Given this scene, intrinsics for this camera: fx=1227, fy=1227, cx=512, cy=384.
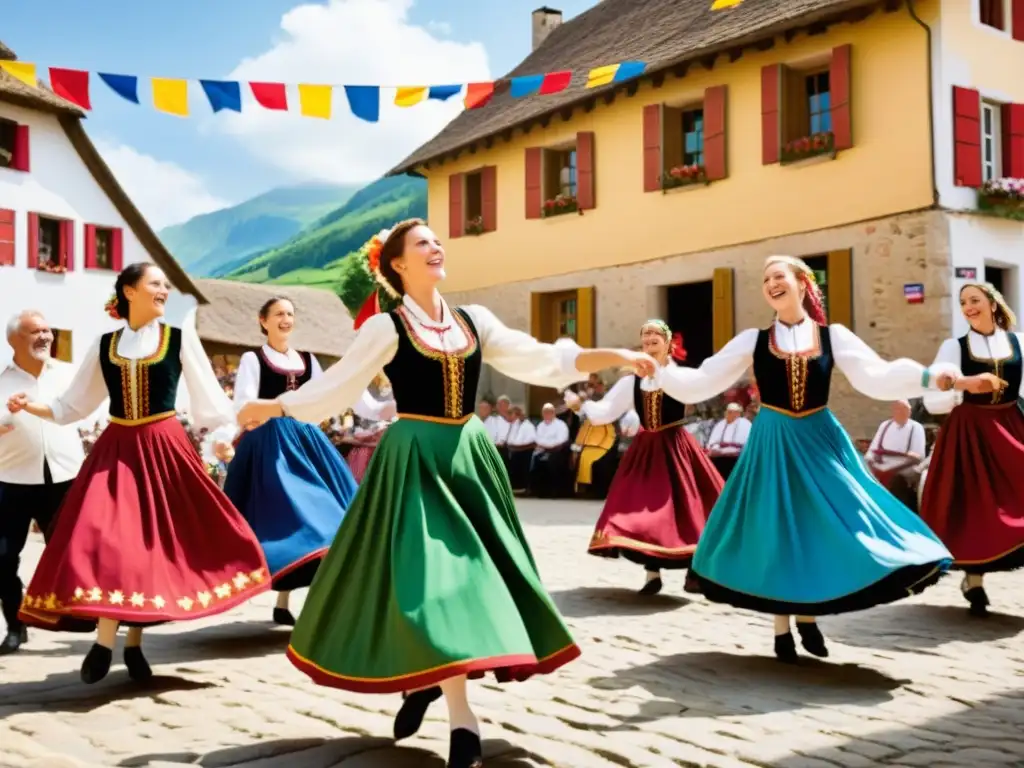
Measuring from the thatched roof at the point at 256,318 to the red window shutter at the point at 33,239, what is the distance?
9.42 meters

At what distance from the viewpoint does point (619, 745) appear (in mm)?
4055

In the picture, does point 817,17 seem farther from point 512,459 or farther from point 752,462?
point 752,462

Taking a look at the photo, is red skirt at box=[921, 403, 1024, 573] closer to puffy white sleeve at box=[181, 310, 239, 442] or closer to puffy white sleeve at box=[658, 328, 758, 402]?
puffy white sleeve at box=[658, 328, 758, 402]

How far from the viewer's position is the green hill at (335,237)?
131375 millimetres

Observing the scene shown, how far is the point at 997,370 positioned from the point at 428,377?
428 centimetres

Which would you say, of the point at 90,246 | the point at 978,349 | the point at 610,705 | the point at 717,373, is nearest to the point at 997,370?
the point at 978,349

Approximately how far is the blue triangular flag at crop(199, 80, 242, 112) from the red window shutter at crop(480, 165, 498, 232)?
12280 millimetres

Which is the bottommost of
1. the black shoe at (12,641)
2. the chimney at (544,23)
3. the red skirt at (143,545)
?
the black shoe at (12,641)

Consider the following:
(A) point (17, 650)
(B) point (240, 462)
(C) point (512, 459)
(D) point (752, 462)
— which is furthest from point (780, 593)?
(C) point (512, 459)

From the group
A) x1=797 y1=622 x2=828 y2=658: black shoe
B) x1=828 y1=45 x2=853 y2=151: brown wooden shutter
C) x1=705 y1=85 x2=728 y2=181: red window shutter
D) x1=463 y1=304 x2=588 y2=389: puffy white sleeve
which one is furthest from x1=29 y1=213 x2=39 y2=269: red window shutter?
x1=463 y1=304 x2=588 y2=389: puffy white sleeve

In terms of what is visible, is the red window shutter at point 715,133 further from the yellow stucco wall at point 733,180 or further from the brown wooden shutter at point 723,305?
the brown wooden shutter at point 723,305

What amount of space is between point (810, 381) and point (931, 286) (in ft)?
33.9

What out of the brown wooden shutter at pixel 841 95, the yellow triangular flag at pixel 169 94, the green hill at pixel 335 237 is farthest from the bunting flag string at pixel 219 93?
the green hill at pixel 335 237

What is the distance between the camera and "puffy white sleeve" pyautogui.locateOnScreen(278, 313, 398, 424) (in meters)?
4.18
